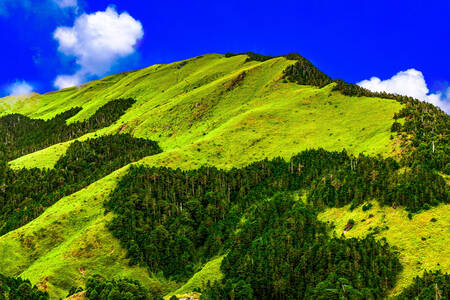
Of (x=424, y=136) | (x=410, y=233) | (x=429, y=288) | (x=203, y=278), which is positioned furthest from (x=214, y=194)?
(x=429, y=288)

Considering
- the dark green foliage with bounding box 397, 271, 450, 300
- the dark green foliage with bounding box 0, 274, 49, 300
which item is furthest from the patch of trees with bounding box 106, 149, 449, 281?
the dark green foliage with bounding box 0, 274, 49, 300

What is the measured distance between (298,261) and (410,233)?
33.2 meters

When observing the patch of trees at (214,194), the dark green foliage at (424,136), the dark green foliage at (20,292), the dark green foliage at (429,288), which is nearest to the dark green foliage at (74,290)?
the dark green foliage at (20,292)

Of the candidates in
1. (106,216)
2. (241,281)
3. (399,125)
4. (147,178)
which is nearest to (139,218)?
(106,216)

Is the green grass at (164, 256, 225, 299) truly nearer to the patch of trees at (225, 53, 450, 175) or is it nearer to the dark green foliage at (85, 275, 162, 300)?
the dark green foliage at (85, 275, 162, 300)

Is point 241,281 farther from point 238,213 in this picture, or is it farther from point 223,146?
point 223,146

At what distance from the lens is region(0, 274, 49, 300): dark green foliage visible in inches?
3871

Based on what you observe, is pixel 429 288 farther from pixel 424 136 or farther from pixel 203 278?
pixel 424 136

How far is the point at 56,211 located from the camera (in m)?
158

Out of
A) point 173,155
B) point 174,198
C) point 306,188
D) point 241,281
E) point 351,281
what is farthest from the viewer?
point 173,155

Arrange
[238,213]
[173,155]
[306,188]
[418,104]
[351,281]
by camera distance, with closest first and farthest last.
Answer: [351,281] < [306,188] < [238,213] < [418,104] < [173,155]

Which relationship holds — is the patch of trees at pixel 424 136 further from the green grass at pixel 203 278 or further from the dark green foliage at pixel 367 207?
the green grass at pixel 203 278

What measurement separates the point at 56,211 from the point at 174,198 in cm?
5333

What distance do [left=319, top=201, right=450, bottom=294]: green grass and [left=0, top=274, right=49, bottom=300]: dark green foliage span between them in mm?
92807
